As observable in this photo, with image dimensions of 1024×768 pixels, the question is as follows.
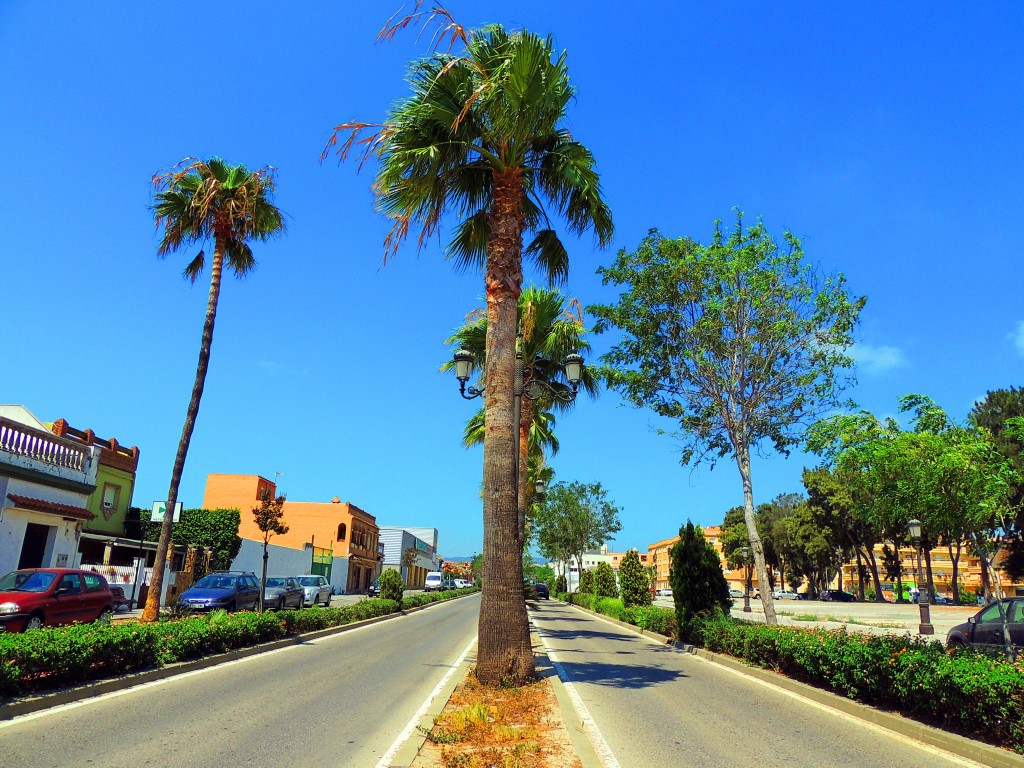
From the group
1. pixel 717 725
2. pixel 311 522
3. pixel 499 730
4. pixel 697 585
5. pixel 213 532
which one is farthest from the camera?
pixel 311 522

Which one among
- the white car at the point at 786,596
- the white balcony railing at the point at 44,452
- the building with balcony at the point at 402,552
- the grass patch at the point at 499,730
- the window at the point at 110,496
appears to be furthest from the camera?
the building with balcony at the point at 402,552

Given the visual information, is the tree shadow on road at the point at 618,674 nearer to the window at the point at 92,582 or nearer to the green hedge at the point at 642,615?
the green hedge at the point at 642,615

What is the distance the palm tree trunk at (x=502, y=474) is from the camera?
9.45 meters

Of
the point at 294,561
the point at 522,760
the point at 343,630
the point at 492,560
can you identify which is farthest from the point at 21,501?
the point at 294,561

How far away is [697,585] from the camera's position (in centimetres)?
1825

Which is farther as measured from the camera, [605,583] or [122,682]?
[605,583]

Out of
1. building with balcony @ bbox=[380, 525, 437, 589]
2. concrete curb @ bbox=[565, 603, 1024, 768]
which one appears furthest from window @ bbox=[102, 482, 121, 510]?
building with balcony @ bbox=[380, 525, 437, 589]

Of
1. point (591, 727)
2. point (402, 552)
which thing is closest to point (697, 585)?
point (591, 727)

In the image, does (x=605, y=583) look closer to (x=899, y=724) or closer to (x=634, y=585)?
(x=634, y=585)

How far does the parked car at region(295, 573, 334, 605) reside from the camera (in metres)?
33.0

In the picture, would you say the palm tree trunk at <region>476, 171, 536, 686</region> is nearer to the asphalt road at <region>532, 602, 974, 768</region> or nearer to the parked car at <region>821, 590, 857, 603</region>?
the asphalt road at <region>532, 602, 974, 768</region>

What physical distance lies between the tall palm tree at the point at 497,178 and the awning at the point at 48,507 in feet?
53.2

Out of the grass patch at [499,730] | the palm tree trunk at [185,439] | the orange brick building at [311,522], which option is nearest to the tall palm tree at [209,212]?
the palm tree trunk at [185,439]

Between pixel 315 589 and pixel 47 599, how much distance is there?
68.3 ft
